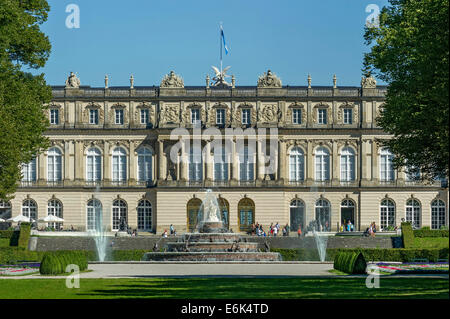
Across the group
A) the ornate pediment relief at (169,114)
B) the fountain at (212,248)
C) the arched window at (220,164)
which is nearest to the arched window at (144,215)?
the arched window at (220,164)

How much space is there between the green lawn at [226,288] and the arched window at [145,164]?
4514 cm

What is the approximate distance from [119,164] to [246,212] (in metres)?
11.4

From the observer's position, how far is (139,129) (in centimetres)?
7450

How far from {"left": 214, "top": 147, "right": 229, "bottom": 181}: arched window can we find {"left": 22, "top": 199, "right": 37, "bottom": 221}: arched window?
15.2m

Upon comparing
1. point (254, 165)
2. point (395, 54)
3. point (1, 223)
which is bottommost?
point (1, 223)

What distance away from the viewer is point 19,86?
38.2m

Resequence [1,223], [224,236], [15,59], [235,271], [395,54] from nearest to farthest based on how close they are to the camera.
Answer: [235,271]
[395,54]
[15,59]
[224,236]
[1,223]

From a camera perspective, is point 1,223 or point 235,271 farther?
point 1,223

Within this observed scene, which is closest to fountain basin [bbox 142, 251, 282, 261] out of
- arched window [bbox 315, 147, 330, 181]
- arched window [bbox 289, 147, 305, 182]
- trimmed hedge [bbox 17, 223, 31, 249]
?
trimmed hedge [bbox 17, 223, 31, 249]

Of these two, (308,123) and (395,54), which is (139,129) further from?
(395,54)

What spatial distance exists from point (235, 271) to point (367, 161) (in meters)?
41.6

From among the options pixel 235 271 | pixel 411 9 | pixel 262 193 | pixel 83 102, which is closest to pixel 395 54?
pixel 411 9

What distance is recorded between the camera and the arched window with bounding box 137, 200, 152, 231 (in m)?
74.1

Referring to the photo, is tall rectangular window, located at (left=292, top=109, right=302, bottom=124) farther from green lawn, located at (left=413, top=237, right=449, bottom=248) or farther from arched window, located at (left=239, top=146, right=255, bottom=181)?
green lawn, located at (left=413, top=237, right=449, bottom=248)
